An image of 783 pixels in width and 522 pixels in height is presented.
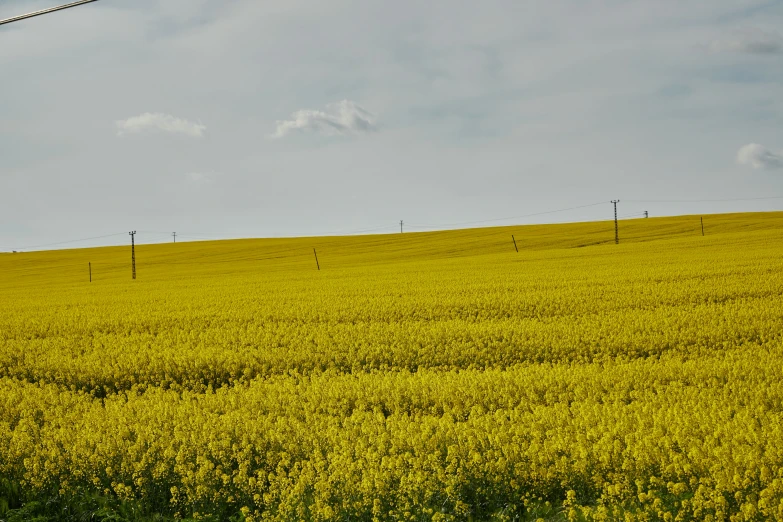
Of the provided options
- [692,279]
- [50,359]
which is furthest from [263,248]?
[50,359]

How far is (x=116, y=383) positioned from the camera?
494 inches

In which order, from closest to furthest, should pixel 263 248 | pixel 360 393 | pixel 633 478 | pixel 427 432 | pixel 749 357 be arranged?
1. pixel 633 478
2. pixel 427 432
3. pixel 360 393
4. pixel 749 357
5. pixel 263 248

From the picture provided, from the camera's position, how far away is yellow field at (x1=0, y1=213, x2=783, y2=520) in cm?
611

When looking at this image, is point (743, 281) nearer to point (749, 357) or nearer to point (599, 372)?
point (749, 357)

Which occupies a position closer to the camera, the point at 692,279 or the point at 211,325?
the point at 211,325

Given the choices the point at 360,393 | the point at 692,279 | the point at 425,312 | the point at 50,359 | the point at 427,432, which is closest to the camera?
the point at 427,432

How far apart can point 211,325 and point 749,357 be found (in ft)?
Answer: 42.4

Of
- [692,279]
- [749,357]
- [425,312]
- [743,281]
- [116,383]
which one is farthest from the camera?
[692,279]

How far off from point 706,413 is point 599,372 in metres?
2.97

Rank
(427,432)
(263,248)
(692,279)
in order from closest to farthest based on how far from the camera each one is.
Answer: (427,432) < (692,279) < (263,248)

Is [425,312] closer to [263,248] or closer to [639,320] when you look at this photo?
[639,320]

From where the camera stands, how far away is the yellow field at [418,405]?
6105mm

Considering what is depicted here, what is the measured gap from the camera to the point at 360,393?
31.7 feet

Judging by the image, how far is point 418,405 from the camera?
9422 millimetres
